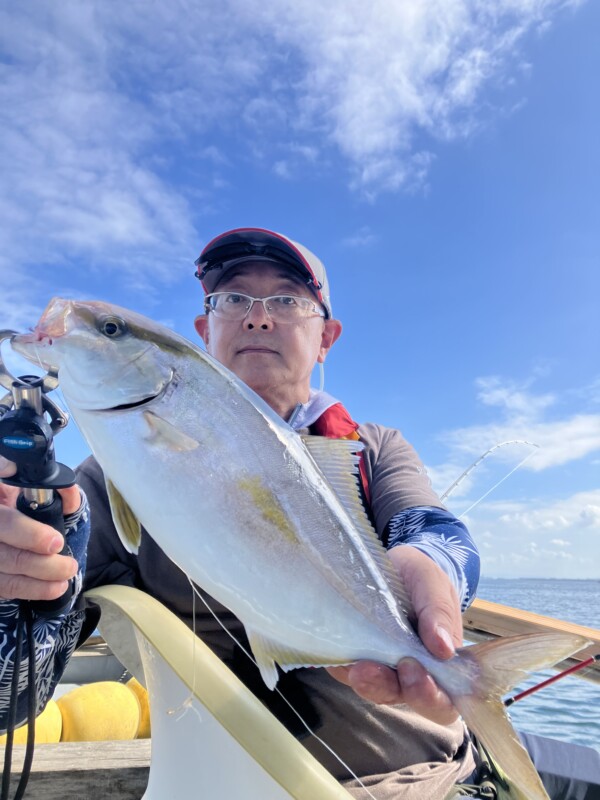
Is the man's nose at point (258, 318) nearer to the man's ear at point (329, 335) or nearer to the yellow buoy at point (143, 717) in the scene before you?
the man's ear at point (329, 335)

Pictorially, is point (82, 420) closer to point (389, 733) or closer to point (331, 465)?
point (331, 465)

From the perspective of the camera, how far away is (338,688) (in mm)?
1934

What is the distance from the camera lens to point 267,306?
8.43 ft

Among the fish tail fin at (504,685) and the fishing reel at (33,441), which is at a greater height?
the fishing reel at (33,441)

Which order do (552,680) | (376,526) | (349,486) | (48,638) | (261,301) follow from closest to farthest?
(349,486) → (48,638) → (376,526) → (552,680) → (261,301)

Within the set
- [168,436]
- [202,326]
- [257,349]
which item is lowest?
[168,436]

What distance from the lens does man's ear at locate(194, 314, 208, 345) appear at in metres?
3.00

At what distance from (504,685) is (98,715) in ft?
8.92

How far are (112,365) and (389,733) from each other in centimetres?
164

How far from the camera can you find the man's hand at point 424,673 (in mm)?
1272

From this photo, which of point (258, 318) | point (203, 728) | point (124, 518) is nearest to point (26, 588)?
point (124, 518)

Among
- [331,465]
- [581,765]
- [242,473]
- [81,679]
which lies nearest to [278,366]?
[331,465]

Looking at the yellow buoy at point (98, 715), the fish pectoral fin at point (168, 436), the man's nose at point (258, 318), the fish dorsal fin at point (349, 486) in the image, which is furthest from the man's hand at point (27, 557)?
the yellow buoy at point (98, 715)

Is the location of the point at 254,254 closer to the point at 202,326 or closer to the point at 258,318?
the point at 258,318
